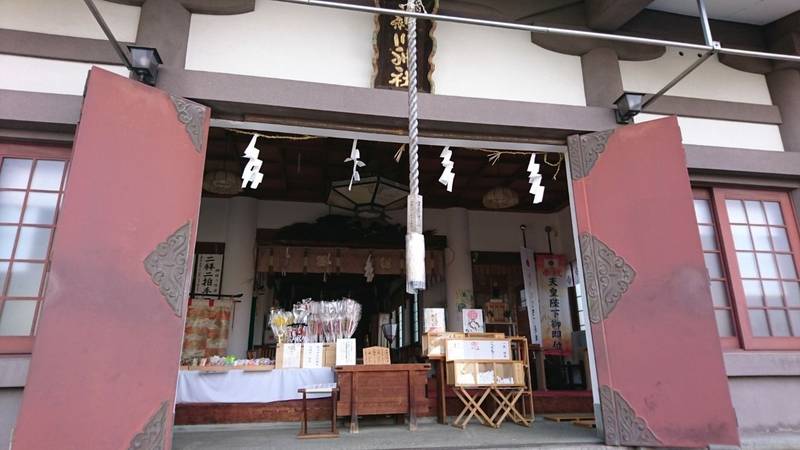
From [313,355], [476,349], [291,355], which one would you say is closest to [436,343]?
[476,349]

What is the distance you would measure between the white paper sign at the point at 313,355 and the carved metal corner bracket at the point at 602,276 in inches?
104

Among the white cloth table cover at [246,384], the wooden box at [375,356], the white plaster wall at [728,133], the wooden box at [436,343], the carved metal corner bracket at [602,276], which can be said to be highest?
the white plaster wall at [728,133]

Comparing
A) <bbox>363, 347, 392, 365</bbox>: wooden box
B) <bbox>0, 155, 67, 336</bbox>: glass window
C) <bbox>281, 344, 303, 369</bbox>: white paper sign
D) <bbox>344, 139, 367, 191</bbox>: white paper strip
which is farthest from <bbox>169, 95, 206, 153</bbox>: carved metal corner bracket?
<bbox>363, 347, 392, 365</bbox>: wooden box

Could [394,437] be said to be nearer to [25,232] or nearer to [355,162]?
[355,162]

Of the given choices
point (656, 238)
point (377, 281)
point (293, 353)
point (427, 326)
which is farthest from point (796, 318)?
point (377, 281)

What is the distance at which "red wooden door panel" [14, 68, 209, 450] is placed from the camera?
2873 millimetres

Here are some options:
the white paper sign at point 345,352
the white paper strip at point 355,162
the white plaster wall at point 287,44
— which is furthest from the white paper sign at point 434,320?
the white plaster wall at point 287,44

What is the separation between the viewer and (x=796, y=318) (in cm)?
446

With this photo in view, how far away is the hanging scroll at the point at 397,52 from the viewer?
4207 mm

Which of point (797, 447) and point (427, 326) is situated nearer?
point (797, 447)

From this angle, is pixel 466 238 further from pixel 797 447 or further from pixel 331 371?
pixel 797 447

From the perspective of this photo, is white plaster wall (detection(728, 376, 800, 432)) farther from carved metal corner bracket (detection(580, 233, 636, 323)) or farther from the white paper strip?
the white paper strip

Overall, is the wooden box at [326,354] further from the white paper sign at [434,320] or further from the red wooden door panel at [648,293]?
the red wooden door panel at [648,293]

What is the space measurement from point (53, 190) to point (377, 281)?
26.4 feet
